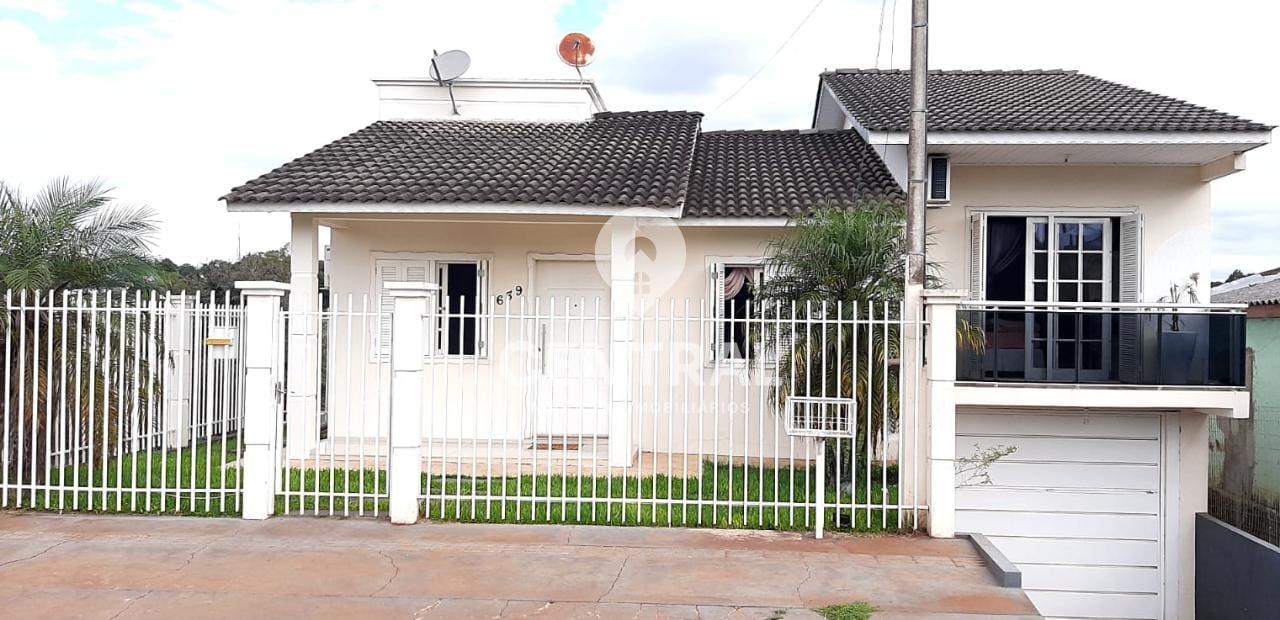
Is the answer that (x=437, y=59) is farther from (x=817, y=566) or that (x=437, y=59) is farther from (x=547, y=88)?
(x=817, y=566)

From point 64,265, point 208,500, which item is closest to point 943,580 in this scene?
point 208,500

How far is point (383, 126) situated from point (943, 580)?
412 inches

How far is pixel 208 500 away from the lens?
769 cm

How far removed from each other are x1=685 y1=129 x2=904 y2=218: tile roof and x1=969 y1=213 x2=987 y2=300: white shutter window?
101 centimetres

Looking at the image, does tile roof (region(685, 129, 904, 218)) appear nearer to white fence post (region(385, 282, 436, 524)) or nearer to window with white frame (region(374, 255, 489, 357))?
window with white frame (region(374, 255, 489, 357))

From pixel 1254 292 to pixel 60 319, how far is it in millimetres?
18073

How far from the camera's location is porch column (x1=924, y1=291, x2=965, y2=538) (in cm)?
720

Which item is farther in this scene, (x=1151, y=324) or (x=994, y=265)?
(x=994, y=265)

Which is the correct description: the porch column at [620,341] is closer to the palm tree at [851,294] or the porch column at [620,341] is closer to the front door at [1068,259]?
the palm tree at [851,294]

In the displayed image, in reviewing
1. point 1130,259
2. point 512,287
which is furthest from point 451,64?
point 1130,259

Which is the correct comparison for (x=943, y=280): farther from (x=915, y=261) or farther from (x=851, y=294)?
(x=915, y=261)

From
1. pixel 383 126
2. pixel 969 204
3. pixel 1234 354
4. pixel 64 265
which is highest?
pixel 383 126

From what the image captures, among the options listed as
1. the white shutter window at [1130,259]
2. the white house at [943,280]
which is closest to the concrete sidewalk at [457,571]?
the white house at [943,280]

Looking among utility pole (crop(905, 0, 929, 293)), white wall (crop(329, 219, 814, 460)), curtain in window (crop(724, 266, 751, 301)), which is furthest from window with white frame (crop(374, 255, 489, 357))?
utility pole (crop(905, 0, 929, 293))
